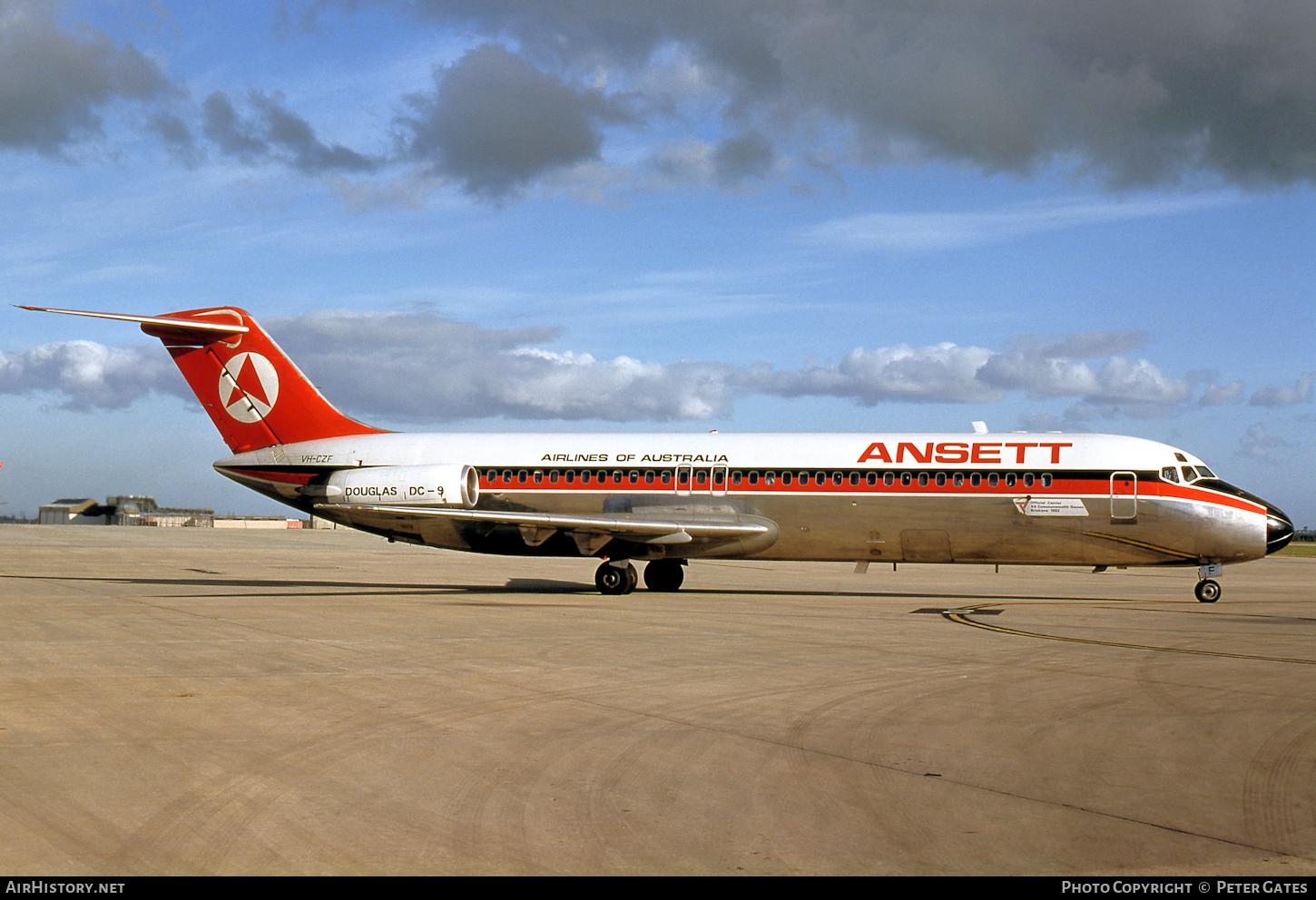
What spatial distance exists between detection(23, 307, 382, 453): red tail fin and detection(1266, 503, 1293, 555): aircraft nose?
870 inches

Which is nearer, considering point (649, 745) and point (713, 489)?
point (649, 745)

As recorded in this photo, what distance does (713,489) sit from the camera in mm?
26422

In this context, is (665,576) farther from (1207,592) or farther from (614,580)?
(1207,592)

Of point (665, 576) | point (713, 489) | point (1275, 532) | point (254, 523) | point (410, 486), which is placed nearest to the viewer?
point (1275, 532)

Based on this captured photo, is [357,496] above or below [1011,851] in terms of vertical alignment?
above

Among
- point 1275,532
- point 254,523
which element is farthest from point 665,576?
point 254,523

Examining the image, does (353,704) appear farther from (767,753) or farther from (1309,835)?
(1309,835)

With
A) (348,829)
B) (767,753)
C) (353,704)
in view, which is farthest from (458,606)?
(348,829)

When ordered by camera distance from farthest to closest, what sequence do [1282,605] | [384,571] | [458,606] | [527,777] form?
1. [384,571]
2. [1282,605]
3. [458,606]
4. [527,777]

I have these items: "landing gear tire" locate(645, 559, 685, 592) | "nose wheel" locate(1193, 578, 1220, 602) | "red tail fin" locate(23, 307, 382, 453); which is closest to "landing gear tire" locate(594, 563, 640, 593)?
"landing gear tire" locate(645, 559, 685, 592)

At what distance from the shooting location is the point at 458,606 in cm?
2216

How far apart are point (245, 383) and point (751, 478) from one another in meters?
13.3

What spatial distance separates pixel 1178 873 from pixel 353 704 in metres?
7.44

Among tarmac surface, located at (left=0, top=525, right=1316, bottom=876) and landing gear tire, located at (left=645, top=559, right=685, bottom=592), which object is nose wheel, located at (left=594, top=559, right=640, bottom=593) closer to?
landing gear tire, located at (left=645, top=559, right=685, bottom=592)
